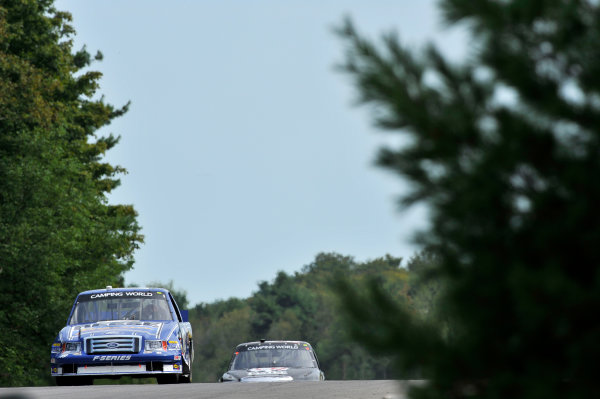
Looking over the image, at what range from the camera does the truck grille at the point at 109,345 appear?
1841 centimetres

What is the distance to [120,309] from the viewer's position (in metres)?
19.7

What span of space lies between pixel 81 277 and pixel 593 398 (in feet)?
134

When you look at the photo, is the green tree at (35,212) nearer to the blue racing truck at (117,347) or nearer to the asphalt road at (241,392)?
the blue racing truck at (117,347)

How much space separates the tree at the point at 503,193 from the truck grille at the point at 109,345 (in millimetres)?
15298

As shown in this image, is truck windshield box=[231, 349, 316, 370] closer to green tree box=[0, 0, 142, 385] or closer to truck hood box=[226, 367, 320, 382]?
truck hood box=[226, 367, 320, 382]

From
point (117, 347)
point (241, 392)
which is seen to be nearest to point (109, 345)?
point (117, 347)

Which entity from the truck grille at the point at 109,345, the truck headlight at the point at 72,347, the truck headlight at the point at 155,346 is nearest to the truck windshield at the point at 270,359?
the truck headlight at the point at 155,346

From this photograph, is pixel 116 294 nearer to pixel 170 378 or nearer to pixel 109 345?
pixel 109 345

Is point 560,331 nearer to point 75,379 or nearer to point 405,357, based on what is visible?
point 405,357

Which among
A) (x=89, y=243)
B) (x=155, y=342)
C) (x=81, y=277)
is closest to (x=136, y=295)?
(x=155, y=342)

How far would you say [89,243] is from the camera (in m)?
45.6

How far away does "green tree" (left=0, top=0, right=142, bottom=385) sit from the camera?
3747cm

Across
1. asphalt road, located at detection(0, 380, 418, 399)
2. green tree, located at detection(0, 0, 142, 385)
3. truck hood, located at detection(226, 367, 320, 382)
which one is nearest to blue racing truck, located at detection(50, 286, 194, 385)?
truck hood, located at detection(226, 367, 320, 382)

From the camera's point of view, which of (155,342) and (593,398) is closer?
(593,398)
